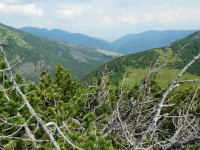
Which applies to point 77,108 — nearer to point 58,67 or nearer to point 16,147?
point 16,147

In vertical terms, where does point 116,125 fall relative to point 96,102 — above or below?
above

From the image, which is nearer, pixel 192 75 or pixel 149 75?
pixel 149 75

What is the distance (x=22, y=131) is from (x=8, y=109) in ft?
2.21

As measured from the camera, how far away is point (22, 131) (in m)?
8.42

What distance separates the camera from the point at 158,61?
5.62 metres

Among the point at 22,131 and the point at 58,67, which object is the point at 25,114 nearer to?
the point at 22,131

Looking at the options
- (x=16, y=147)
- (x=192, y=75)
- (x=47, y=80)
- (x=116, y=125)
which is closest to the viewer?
(x=116, y=125)

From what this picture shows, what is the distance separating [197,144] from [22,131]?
16.0 ft

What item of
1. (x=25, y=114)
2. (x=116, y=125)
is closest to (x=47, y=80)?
(x=25, y=114)

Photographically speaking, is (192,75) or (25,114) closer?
(25,114)

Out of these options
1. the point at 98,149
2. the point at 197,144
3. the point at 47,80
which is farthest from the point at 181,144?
the point at 47,80

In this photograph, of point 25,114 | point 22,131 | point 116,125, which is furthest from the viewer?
point 25,114

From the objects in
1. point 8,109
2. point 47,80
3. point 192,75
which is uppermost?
point 8,109

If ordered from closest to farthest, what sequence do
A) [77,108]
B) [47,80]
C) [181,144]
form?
[181,144] < [77,108] < [47,80]
